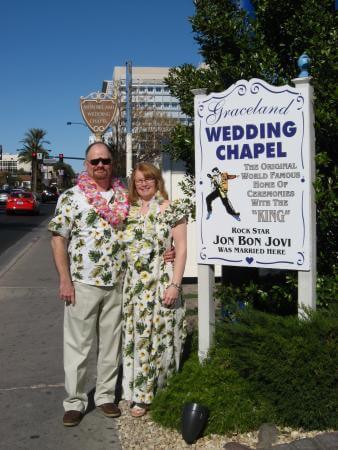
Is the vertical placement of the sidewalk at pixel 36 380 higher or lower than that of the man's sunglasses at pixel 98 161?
lower

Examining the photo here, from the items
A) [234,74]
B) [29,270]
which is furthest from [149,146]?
[234,74]

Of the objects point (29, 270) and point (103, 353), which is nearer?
point (103, 353)

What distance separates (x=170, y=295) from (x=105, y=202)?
0.74 metres

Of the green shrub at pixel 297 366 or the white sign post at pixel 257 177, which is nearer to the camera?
the green shrub at pixel 297 366

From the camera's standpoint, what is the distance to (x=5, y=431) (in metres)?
3.79

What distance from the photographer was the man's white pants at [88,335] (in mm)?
3828

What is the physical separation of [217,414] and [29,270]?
829 cm

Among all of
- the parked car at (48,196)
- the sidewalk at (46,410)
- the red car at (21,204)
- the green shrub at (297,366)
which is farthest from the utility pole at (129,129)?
the parked car at (48,196)

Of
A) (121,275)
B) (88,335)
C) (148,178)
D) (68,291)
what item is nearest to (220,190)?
(148,178)

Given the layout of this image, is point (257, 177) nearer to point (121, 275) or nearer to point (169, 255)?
point (169, 255)

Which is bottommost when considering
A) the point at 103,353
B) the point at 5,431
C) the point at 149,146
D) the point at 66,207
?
the point at 5,431

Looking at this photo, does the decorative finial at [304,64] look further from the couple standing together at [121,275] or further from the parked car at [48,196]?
the parked car at [48,196]

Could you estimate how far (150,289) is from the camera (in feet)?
12.6

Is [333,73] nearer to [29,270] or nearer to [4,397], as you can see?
[4,397]
